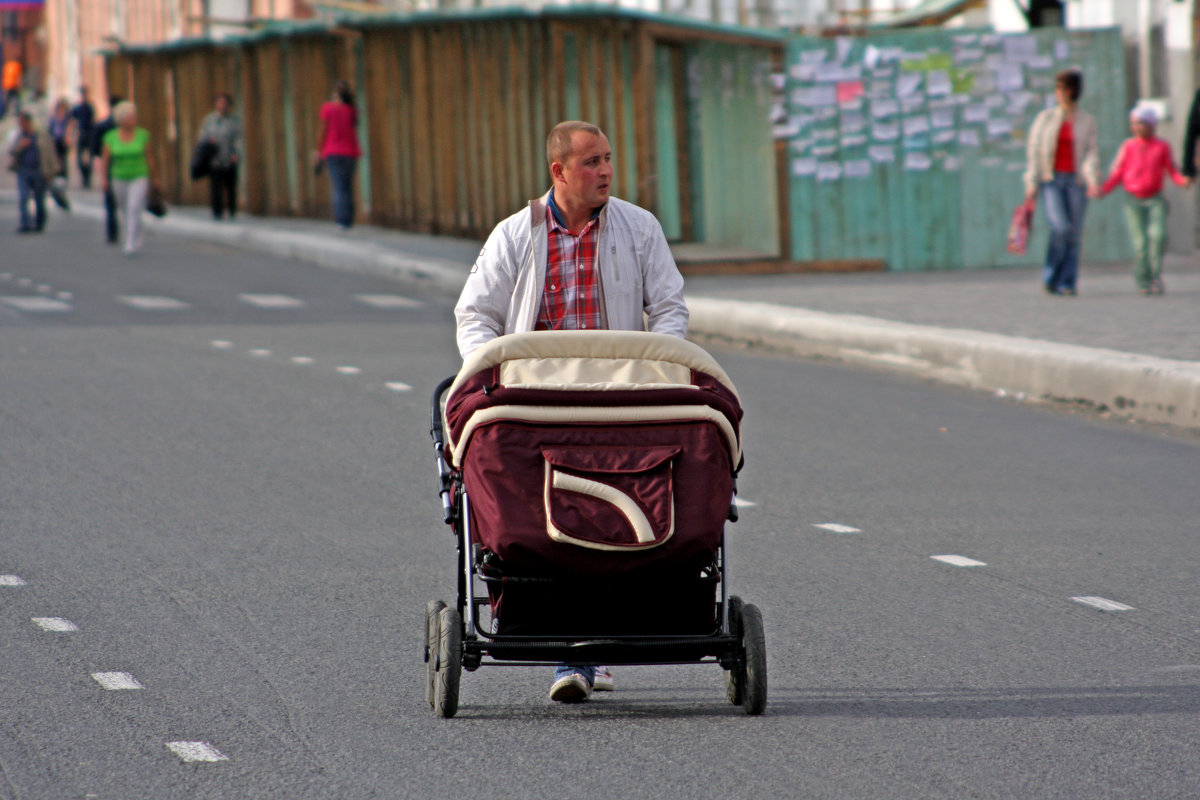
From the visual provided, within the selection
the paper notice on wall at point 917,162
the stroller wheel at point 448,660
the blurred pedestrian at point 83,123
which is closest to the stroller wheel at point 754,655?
the stroller wheel at point 448,660

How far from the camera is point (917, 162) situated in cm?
1988

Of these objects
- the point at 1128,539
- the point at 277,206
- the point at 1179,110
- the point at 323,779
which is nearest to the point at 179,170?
the point at 277,206

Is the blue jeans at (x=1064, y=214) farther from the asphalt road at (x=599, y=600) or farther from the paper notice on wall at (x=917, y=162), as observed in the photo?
the asphalt road at (x=599, y=600)

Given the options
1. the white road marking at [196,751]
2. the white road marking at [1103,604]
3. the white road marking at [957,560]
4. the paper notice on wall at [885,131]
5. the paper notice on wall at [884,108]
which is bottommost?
the white road marking at [1103,604]

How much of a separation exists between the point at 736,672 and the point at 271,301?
44.2ft

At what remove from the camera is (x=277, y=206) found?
31062 mm

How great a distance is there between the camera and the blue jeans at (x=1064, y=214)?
635 inches

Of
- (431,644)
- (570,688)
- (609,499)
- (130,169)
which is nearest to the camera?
(609,499)

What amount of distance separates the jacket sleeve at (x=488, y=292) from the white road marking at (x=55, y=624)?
179 cm

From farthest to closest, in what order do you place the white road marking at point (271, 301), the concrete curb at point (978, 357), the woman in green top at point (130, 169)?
the woman in green top at point (130, 169) < the white road marking at point (271, 301) < the concrete curb at point (978, 357)

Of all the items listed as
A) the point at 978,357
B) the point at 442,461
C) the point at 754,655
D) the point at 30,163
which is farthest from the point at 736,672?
the point at 30,163

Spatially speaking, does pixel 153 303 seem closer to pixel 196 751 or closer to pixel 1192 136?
pixel 1192 136

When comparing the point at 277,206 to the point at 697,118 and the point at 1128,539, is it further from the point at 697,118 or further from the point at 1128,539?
the point at 1128,539

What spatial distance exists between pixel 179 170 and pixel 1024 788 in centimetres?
3231
